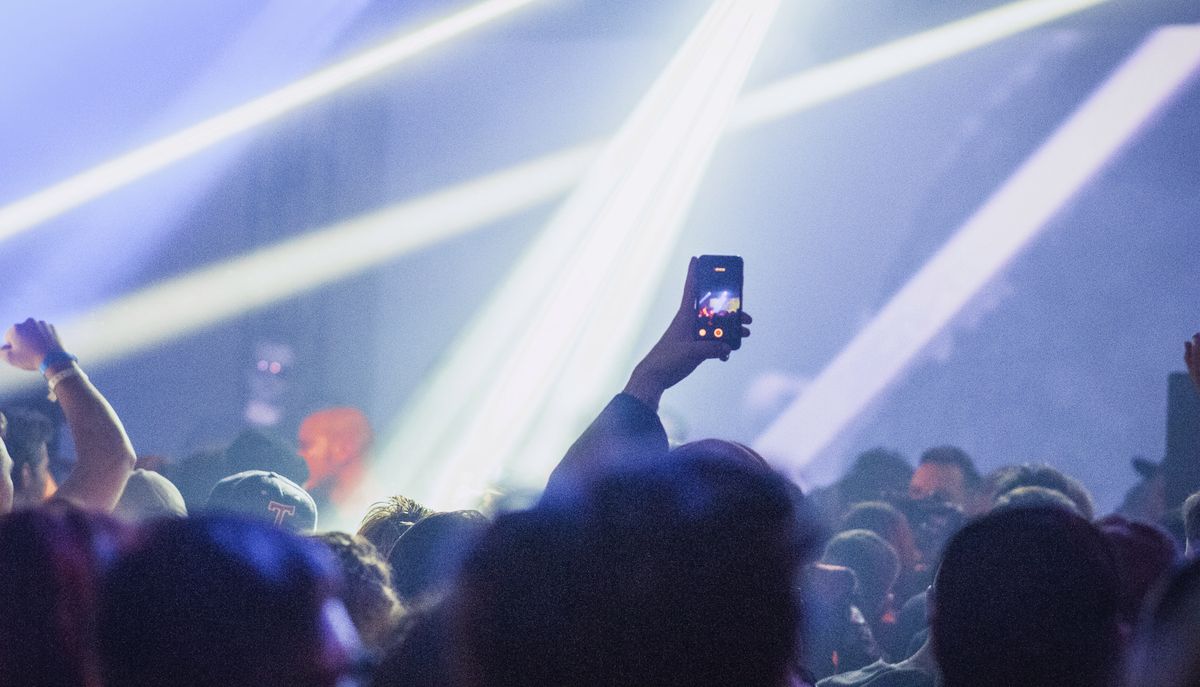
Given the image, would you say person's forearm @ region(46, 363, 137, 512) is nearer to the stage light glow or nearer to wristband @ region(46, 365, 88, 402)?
wristband @ region(46, 365, 88, 402)

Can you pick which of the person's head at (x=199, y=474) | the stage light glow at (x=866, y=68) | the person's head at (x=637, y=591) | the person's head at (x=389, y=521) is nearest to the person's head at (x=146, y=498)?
the person's head at (x=389, y=521)

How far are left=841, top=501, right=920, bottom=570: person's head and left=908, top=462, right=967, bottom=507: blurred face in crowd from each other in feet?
3.55

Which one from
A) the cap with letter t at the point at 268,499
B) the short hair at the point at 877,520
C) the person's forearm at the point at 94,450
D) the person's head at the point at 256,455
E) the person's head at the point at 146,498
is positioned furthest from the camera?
the person's head at the point at 256,455

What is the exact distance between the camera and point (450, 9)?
23.7 feet

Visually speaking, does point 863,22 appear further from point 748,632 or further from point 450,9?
point 748,632

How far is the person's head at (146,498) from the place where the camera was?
2646 mm

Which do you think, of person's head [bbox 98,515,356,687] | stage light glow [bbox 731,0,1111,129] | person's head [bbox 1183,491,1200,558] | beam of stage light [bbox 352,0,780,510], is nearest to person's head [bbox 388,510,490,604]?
person's head [bbox 98,515,356,687]

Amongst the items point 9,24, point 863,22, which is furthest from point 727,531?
point 863,22

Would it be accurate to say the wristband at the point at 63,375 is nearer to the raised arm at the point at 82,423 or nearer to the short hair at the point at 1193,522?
the raised arm at the point at 82,423

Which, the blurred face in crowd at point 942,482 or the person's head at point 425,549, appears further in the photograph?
the blurred face in crowd at point 942,482

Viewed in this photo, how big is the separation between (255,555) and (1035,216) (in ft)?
29.3

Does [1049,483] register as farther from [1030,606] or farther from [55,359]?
[55,359]

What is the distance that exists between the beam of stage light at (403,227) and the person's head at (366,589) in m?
5.19

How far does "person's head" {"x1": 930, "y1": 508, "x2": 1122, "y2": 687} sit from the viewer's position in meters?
1.24
